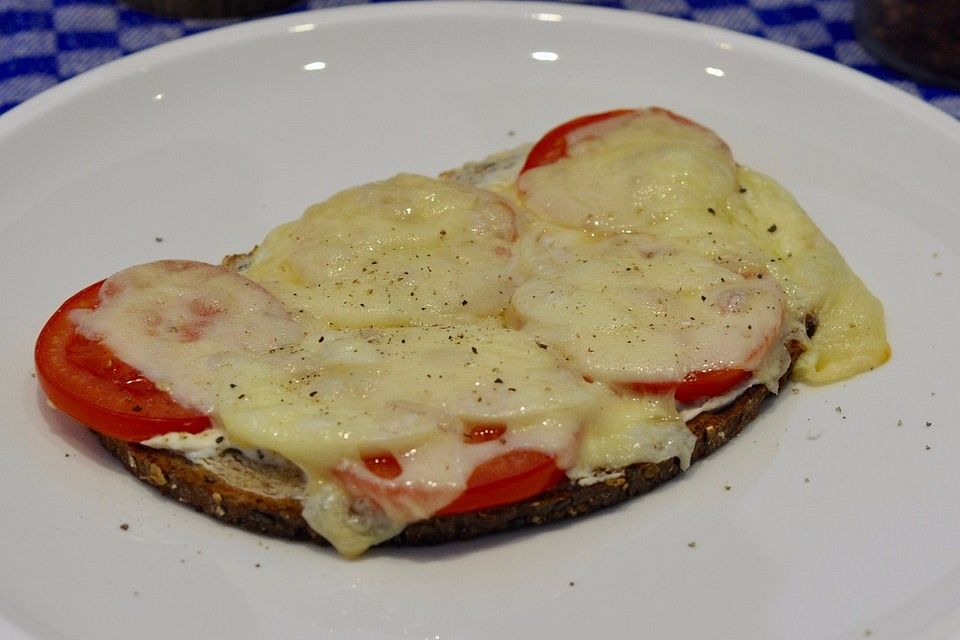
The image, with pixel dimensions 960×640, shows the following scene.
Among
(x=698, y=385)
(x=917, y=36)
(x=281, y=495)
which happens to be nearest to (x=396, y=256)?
(x=281, y=495)

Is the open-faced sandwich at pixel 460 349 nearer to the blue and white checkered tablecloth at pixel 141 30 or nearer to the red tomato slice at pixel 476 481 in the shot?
the red tomato slice at pixel 476 481

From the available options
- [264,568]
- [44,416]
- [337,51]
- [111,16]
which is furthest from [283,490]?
[111,16]

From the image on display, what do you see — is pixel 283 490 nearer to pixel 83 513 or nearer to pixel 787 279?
pixel 83 513

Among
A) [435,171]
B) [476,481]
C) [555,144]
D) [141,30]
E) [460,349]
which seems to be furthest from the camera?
[141,30]

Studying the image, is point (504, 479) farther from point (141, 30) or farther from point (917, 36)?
point (141, 30)

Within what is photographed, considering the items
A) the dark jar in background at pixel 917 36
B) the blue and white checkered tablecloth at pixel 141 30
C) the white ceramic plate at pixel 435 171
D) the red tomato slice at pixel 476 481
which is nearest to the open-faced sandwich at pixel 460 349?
the red tomato slice at pixel 476 481

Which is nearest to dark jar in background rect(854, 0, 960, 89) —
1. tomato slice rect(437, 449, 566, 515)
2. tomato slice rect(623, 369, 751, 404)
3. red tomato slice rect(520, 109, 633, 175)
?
red tomato slice rect(520, 109, 633, 175)

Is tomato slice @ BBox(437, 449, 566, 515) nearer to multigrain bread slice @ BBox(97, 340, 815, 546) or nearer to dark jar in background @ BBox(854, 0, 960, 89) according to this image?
multigrain bread slice @ BBox(97, 340, 815, 546)
